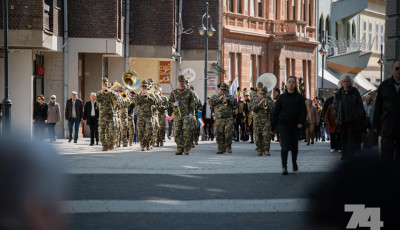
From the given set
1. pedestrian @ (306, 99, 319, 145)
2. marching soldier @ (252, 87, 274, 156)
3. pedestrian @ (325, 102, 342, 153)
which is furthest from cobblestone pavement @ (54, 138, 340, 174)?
pedestrian @ (306, 99, 319, 145)

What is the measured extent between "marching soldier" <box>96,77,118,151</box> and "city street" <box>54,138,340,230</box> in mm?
5026

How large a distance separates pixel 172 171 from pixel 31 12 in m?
15.3

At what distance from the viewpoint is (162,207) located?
10648 millimetres

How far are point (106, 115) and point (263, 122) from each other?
16.1 ft

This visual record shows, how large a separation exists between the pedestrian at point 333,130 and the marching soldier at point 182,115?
143 inches

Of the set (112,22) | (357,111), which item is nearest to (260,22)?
(112,22)

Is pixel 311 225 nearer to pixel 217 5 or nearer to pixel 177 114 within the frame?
pixel 177 114

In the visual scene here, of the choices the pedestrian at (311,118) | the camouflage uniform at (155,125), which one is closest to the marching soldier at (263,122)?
the camouflage uniform at (155,125)

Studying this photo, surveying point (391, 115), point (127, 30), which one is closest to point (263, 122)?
point (391, 115)

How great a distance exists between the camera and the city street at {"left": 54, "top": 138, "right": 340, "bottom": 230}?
9555mm

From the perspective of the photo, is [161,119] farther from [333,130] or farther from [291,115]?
[291,115]

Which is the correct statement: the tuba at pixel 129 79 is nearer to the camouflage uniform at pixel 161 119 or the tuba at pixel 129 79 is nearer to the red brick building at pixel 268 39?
the camouflage uniform at pixel 161 119

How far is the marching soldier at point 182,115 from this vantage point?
21.9 metres

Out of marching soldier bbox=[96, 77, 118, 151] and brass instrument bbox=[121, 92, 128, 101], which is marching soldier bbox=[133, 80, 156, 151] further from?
brass instrument bbox=[121, 92, 128, 101]
